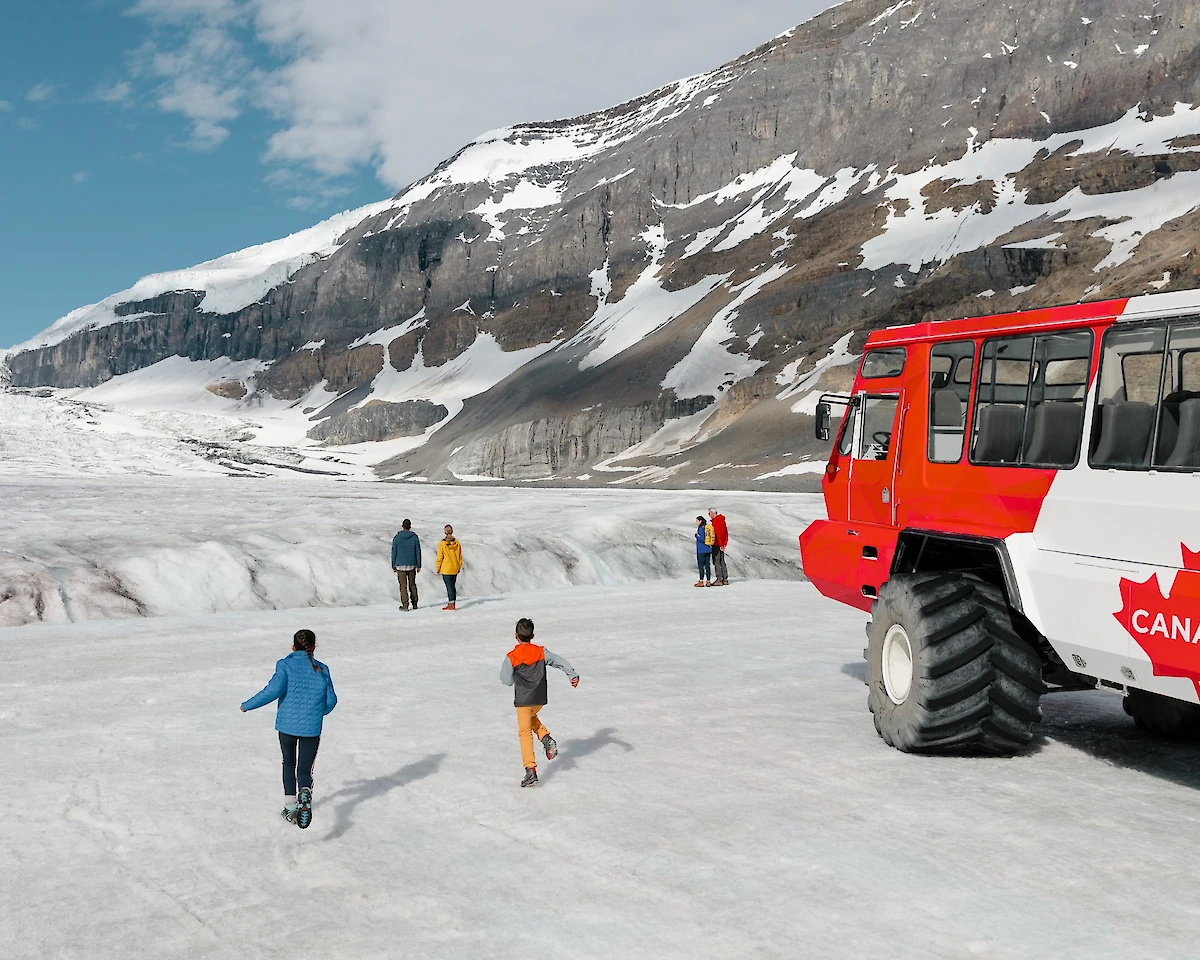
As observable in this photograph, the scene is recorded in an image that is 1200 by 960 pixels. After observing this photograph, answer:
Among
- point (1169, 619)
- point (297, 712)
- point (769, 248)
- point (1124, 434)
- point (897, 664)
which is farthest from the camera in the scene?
point (769, 248)

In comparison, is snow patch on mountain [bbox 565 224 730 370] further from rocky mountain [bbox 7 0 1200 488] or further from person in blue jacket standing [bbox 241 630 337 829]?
person in blue jacket standing [bbox 241 630 337 829]

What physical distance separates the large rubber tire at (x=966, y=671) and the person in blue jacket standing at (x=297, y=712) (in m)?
4.44

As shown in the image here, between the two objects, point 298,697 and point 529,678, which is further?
point 529,678

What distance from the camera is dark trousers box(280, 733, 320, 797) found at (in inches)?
269

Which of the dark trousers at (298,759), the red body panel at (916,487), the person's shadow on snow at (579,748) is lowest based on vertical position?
the person's shadow on snow at (579,748)

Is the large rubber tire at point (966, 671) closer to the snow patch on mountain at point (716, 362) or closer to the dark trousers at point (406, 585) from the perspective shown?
the dark trousers at point (406, 585)

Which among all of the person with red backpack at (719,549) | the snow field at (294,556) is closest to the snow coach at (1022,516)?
the person with red backpack at (719,549)

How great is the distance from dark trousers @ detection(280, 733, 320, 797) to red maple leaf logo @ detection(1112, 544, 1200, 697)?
5439 mm

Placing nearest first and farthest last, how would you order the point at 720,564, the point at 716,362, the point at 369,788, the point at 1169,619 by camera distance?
1. the point at 1169,619
2. the point at 369,788
3. the point at 720,564
4. the point at 716,362

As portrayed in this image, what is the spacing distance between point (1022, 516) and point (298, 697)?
533 centimetres

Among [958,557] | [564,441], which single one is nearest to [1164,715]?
[958,557]

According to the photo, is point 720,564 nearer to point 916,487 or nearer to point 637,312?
point 916,487

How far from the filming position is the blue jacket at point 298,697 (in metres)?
6.85

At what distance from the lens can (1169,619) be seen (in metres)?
5.99
